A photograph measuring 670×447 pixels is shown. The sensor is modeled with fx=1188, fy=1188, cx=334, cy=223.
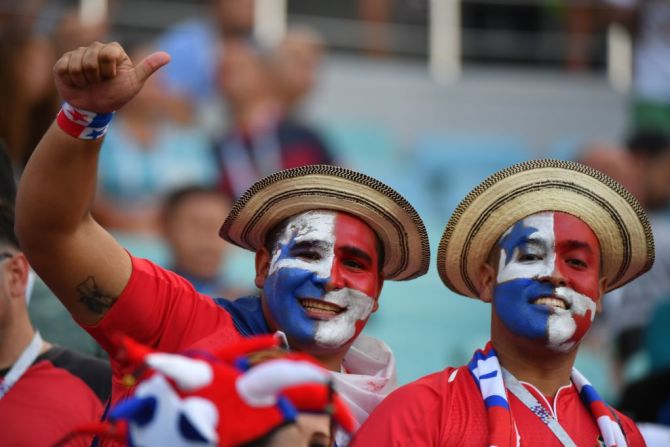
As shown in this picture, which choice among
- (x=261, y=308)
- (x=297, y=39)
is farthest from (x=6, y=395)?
(x=297, y=39)

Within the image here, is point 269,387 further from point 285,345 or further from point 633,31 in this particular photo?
point 633,31

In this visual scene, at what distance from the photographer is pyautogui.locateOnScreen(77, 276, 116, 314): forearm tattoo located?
3.11m

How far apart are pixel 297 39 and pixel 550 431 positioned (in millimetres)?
6797

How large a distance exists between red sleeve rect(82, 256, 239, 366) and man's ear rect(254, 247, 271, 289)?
23 cm

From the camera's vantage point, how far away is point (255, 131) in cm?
907

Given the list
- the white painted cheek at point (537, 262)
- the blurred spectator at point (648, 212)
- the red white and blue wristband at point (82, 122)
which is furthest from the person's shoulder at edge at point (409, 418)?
the blurred spectator at point (648, 212)

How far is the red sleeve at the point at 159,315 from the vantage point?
3.18 m

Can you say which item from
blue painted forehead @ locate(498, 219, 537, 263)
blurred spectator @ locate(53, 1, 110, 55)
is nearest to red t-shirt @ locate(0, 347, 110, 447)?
blue painted forehead @ locate(498, 219, 537, 263)

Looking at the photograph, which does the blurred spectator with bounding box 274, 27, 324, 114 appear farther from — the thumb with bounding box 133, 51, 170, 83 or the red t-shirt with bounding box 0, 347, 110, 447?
the thumb with bounding box 133, 51, 170, 83

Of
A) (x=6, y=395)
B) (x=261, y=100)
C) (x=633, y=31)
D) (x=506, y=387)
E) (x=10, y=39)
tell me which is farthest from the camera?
(x=633, y=31)

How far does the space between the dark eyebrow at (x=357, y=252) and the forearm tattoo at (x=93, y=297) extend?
72 centimetres

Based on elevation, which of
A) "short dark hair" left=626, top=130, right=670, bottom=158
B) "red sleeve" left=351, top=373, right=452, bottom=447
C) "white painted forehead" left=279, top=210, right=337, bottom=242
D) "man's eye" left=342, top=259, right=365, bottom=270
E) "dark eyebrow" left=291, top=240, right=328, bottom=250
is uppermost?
"short dark hair" left=626, top=130, right=670, bottom=158

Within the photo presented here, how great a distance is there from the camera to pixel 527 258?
11.3 ft

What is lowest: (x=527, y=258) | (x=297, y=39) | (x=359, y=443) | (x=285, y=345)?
(x=359, y=443)
